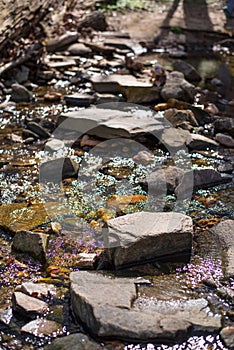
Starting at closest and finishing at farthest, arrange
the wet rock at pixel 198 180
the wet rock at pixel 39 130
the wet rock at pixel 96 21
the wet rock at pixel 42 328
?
the wet rock at pixel 42 328, the wet rock at pixel 198 180, the wet rock at pixel 39 130, the wet rock at pixel 96 21

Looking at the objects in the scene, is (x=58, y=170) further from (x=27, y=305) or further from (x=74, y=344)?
(x=74, y=344)

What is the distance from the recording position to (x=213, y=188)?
16.0ft

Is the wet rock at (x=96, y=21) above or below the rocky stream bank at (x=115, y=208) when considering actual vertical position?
below

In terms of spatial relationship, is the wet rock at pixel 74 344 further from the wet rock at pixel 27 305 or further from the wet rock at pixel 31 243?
the wet rock at pixel 31 243

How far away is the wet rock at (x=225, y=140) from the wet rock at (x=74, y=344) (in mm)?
3206

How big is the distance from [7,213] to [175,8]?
27.7 feet

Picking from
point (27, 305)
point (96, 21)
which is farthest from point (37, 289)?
point (96, 21)

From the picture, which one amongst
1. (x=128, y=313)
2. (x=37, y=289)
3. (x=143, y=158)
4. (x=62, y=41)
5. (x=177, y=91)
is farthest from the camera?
(x=62, y=41)

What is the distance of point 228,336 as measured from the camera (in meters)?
3.06

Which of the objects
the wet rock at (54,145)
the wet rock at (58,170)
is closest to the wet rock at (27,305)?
the wet rock at (58,170)

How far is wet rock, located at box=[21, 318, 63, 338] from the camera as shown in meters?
3.08

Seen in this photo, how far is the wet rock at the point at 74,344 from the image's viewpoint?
2.96 meters

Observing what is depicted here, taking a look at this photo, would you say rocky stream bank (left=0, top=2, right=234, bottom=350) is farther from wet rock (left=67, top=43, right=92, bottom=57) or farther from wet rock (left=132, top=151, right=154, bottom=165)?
wet rock (left=67, top=43, right=92, bottom=57)

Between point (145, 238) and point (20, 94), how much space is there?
12.5 ft
